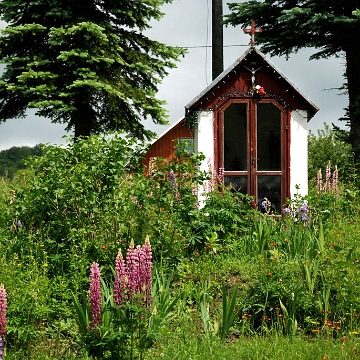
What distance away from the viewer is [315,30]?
16375mm

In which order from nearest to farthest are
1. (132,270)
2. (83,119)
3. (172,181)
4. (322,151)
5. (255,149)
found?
(132,270), (172,181), (255,149), (83,119), (322,151)

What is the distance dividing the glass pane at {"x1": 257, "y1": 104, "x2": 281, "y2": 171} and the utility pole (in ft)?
16.4

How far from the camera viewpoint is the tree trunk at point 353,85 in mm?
15967

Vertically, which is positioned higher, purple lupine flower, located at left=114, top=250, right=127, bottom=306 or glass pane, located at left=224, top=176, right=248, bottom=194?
glass pane, located at left=224, top=176, right=248, bottom=194

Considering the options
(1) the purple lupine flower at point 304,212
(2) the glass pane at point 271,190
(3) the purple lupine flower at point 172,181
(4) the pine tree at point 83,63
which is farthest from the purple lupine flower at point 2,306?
(4) the pine tree at point 83,63

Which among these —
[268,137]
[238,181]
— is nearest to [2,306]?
[238,181]

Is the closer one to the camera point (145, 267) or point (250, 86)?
point (145, 267)

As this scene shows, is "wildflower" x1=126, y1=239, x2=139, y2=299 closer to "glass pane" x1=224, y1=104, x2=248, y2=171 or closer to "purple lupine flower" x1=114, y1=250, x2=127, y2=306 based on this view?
"purple lupine flower" x1=114, y1=250, x2=127, y2=306

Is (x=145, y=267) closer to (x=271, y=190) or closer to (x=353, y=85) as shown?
(x=271, y=190)

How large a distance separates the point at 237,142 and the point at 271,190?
1166mm

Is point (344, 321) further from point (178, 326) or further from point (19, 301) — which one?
point (19, 301)

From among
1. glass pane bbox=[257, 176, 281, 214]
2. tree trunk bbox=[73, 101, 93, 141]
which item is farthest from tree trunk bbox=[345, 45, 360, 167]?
tree trunk bbox=[73, 101, 93, 141]

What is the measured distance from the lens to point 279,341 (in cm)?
512

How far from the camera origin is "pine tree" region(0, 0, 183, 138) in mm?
16062
